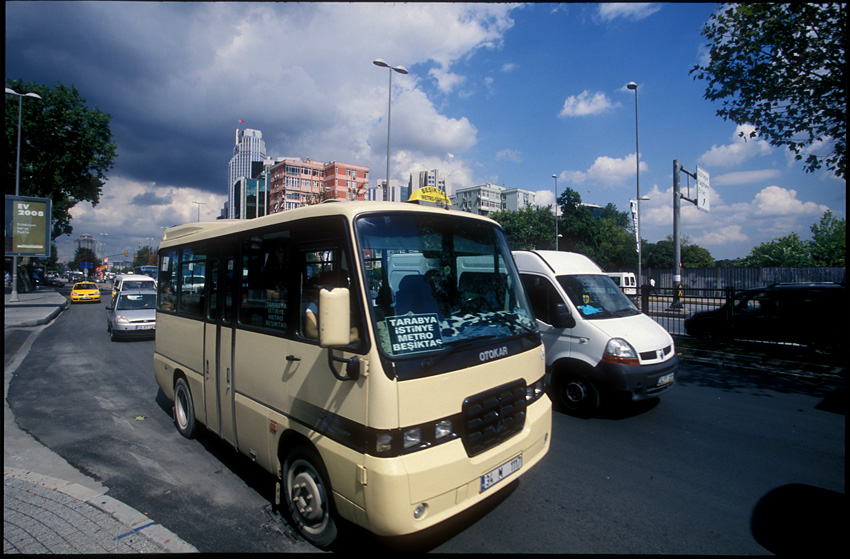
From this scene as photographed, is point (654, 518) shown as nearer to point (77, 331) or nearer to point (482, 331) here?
point (482, 331)

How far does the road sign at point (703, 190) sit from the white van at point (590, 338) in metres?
14.3

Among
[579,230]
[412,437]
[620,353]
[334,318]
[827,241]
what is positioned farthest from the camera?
[579,230]

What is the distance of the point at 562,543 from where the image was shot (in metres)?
3.48

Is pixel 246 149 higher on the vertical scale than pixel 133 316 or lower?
higher

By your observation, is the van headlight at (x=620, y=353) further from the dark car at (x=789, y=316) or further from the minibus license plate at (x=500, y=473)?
the dark car at (x=789, y=316)

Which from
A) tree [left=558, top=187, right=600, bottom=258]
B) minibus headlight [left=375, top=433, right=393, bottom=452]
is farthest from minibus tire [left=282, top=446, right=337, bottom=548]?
tree [left=558, top=187, right=600, bottom=258]

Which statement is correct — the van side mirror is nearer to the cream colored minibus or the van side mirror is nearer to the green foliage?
the cream colored minibus

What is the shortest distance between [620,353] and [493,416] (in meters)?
3.15

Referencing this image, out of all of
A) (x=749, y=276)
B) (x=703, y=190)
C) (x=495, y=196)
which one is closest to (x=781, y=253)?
(x=749, y=276)

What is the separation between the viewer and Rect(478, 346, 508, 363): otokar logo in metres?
3.51

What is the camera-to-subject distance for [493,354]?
11.9 feet

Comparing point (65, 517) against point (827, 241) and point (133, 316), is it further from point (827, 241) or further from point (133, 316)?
point (827, 241)

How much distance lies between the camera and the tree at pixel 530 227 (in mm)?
58375

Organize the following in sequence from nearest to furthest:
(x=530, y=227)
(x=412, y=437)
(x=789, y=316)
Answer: (x=412, y=437), (x=789, y=316), (x=530, y=227)
